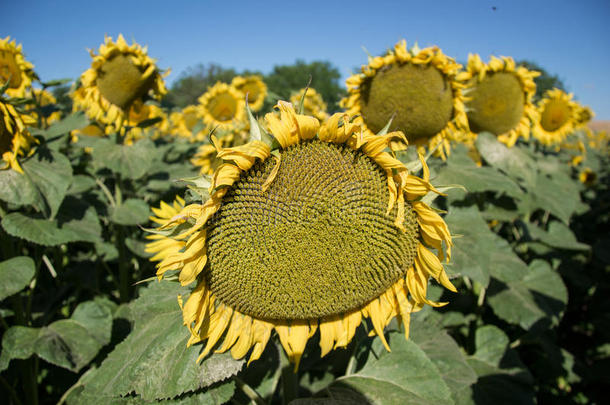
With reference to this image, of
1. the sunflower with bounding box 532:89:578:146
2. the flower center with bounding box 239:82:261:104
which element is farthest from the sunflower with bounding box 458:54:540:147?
the flower center with bounding box 239:82:261:104

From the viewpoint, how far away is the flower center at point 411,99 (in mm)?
2633

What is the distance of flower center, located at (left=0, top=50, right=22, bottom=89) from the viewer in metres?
3.36

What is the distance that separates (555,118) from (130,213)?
5.35m

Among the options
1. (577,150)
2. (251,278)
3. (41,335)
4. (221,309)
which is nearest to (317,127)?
(251,278)

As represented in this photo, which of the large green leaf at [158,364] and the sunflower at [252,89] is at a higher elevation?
the sunflower at [252,89]

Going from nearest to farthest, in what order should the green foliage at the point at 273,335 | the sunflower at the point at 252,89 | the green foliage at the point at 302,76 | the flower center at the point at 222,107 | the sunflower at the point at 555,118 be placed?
the green foliage at the point at 273,335
the sunflower at the point at 555,118
the flower center at the point at 222,107
the sunflower at the point at 252,89
the green foliage at the point at 302,76

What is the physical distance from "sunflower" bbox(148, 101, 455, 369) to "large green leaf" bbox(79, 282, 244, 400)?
89 millimetres

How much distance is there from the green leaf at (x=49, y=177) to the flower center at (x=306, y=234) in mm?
1623

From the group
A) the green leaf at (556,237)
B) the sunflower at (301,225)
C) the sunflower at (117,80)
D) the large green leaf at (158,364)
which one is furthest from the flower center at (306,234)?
the green leaf at (556,237)

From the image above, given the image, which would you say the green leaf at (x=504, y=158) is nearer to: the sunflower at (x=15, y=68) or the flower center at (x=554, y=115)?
the flower center at (x=554, y=115)

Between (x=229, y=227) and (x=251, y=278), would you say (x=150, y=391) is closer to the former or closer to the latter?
(x=251, y=278)

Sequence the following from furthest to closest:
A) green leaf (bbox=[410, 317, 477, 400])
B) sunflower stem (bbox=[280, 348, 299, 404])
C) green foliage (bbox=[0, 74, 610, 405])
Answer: green leaf (bbox=[410, 317, 477, 400]), sunflower stem (bbox=[280, 348, 299, 404]), green foliage (bbox=[0, 74, 610, 405])

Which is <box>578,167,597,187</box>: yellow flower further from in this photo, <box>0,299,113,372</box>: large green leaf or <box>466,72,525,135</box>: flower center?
<box>0,299,113,372</box>: large green leaf

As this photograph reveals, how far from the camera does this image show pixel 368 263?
1.34 metres
